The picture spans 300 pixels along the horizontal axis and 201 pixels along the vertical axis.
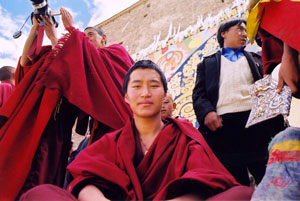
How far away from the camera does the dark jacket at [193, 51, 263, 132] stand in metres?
1.65

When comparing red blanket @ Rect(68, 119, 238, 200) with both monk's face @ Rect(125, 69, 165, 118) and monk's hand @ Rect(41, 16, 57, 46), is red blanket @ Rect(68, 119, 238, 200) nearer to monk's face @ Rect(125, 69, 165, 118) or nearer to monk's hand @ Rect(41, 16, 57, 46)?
monk's face @ Rect(125, 69, 165, 118)

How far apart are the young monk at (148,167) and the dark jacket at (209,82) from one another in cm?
40

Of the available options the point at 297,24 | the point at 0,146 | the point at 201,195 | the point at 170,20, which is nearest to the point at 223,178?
the point at 201,195

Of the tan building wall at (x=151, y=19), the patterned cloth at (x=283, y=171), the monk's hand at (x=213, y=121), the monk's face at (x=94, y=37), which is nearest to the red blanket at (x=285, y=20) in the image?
the patterned cloth at (x=283, y=171)

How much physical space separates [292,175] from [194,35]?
3.54m

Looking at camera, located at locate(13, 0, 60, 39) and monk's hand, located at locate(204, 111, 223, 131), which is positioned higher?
camera, located at locate(13, 0, 60, 39)

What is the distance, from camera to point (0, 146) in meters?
1.46

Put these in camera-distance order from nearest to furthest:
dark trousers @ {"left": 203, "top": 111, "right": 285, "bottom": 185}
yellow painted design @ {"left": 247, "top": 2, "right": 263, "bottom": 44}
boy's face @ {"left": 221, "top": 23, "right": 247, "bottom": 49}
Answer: yellow painted design @ {"left": 247, "top": 2, "right": 263, "bottom": 44} < dark trousers @ {"left": 203, "top": 111, "right": 285, "bottom": 185} < boy's face @ {"left": 221, "top": 23, "right": 247, "bottom": 49}

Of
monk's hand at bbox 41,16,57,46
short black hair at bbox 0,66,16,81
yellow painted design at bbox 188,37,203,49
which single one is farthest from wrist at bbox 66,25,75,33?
yellow painted design at bbox 188,37,203,49

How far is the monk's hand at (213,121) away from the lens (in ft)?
5.13

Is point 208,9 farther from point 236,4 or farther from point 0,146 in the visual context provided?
point 0,146

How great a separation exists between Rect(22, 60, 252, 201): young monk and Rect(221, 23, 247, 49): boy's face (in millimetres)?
785

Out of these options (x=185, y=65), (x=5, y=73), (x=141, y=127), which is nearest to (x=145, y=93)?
(x=141, y=127)

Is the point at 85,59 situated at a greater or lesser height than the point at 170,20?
lesser
